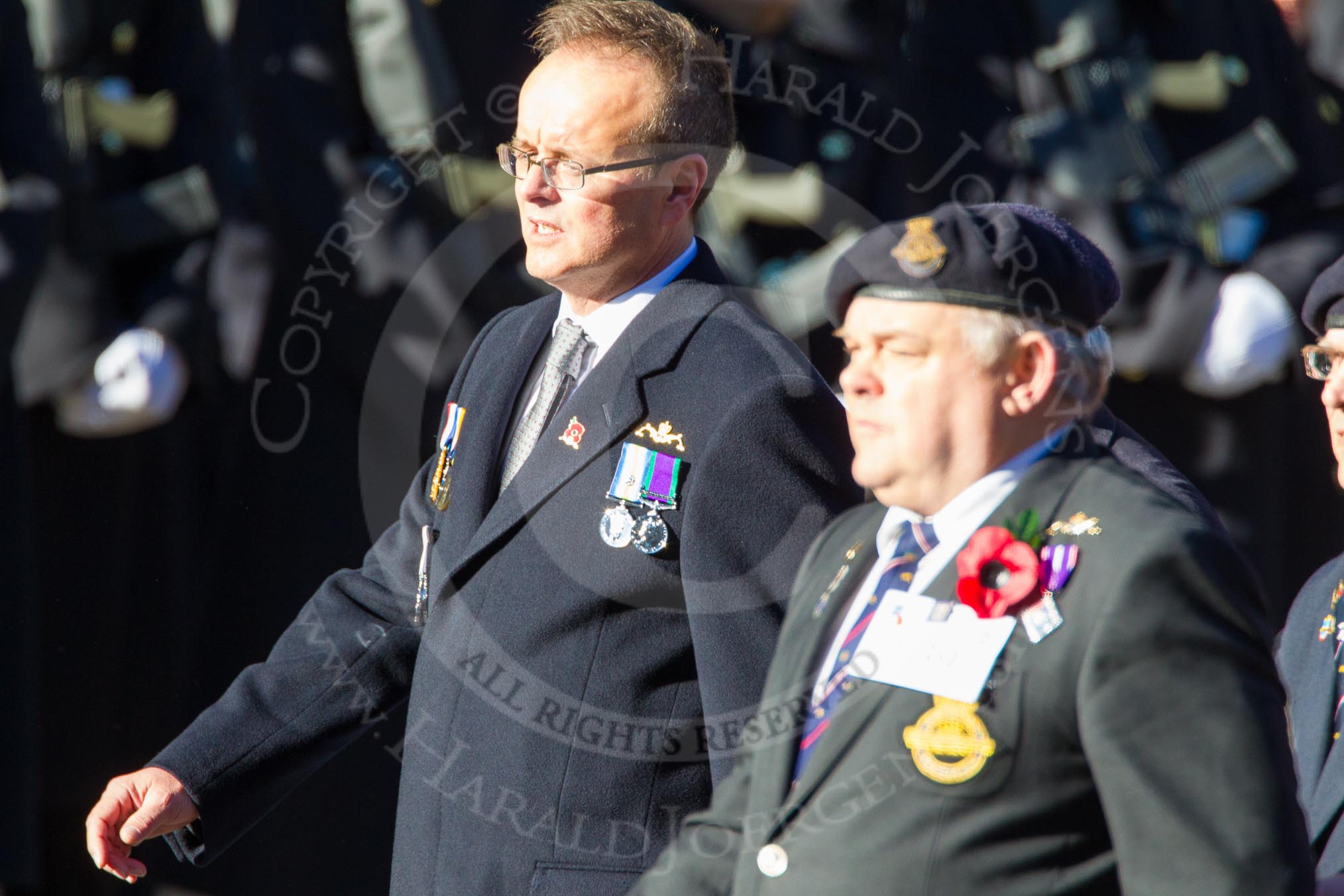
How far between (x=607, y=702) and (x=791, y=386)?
461mm

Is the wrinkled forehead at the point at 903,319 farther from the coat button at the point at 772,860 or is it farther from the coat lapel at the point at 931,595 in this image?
the coat button at the point at 772,860

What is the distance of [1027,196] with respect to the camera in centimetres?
348

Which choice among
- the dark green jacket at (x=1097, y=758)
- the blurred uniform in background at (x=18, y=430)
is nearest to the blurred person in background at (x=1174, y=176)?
the blurred uniform in background at (x=18, y=430)

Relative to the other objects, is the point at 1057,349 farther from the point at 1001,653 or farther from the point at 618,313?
the point at 618,313

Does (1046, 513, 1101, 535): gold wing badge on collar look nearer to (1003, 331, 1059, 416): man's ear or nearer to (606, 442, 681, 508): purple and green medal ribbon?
(1003, 331, 1059, 416): man's ear

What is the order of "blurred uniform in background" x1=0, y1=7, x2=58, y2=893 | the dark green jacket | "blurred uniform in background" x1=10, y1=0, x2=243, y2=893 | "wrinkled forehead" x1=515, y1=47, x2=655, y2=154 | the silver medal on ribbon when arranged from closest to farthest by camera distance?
the dark green jacket
the silver medal on ribbon
"wrinkled forehead" x1=515, y1=47, x2=655, y2=154
"blurred uniform in background" x1=0, y1=7, x2=58, y2=893
"blurred uniform in background" x1=10, y1=0, x2=243, y2=893

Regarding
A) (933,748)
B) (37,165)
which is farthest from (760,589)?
(37,165)

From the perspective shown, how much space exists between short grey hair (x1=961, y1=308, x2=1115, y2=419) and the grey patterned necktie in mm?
786

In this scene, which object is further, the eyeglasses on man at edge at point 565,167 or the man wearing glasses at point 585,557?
the eyeglasses on man at edge at point 565,167

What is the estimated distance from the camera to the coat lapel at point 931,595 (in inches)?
58.8

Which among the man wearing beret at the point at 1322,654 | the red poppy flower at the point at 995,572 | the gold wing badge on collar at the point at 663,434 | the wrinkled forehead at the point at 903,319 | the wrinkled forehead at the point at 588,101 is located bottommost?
the man wearing beret at the point at 1322,654

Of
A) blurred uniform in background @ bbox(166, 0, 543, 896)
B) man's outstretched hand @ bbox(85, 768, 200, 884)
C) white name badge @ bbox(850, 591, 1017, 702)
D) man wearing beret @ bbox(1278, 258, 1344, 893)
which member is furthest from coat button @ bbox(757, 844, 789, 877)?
blurred uniform in background @ bbox(166, 0, 543, 896)

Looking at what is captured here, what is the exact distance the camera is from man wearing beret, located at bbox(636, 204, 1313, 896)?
133 cm

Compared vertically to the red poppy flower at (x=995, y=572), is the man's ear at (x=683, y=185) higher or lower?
higher
